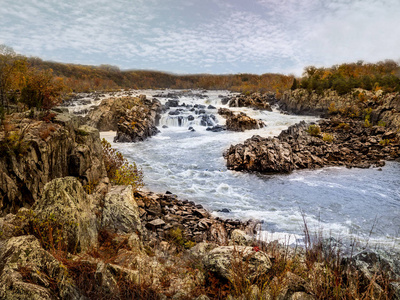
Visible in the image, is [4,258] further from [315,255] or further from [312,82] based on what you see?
[312,82]

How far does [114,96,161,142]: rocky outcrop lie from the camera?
86.1ft

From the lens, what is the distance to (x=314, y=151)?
20359 millimetres

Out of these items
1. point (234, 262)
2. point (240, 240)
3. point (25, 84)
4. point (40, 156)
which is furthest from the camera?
point (25, 84)

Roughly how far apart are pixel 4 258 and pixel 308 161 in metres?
18.9

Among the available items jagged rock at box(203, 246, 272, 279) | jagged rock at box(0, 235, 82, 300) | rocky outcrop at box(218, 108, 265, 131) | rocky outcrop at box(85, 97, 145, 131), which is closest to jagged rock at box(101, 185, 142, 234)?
jagged rock at box(0, 235, 82, 300)

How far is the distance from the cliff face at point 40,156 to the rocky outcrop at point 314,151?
11.0 meters

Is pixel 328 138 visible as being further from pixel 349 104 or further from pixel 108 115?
pixel 108 115

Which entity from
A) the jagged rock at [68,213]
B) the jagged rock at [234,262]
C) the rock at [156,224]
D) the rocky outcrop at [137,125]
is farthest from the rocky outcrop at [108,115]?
the jagged rock at [234,262]

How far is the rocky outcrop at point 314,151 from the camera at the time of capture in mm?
18125

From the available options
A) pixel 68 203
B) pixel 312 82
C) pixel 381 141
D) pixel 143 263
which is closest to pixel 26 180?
pixel 68 203

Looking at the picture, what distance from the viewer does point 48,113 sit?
398 inches

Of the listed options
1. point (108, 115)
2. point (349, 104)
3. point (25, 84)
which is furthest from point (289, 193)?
point (349, 104)

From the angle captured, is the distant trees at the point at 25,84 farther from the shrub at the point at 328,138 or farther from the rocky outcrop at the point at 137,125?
the shrub at the point at 328,138

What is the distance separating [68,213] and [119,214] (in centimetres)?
191
